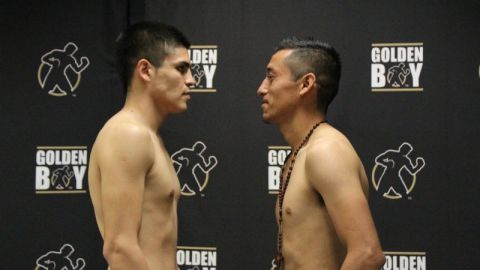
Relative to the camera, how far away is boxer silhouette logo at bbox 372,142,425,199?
3795mm

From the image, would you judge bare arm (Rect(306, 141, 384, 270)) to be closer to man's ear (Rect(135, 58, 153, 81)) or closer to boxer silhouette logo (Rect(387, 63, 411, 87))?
man's ear (Rect(135, 58, 153, 81))

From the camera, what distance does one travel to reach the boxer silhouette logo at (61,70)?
13.3 feet

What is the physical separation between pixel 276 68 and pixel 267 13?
111 cm

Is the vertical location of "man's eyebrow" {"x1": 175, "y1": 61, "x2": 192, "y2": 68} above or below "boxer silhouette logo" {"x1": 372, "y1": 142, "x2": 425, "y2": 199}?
above

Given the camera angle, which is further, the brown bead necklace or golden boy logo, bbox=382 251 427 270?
golden boy logo, bbox=382 251 427 270

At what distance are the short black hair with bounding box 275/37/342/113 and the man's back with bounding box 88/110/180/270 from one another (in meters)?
0.59

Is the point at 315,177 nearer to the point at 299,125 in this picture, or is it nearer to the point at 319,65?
the point at 299,125

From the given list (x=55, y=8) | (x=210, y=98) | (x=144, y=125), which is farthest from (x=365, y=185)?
(x=55, y=8)

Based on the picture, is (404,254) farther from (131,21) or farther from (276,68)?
(131,21)

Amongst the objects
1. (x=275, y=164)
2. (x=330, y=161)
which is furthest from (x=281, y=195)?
(x=275, y=164)

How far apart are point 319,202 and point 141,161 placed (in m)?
0.61

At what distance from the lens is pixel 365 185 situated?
2705 mm

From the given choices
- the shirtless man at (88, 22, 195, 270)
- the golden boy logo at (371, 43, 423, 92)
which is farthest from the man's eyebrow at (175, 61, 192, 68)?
the golden boy logo at (371, 43, 423, 92)

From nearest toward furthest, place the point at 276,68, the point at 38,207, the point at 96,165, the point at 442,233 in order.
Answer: the point at 96,165, the point at 276,68, the point at 442,233, the point at 38,207
